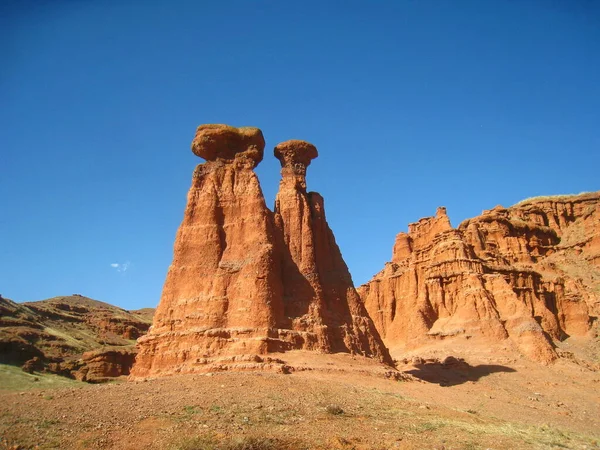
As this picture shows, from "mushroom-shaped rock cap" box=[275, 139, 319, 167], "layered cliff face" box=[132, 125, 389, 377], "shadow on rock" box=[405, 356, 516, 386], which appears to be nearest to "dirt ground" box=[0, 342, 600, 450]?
"layered cliff face" box=[132, 125, 389, 377]

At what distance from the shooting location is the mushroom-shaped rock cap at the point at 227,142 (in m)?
37.0

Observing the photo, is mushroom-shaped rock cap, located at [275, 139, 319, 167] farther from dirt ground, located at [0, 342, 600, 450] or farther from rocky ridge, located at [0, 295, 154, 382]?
rocky ridge, located at [0, 295, 154, 382]

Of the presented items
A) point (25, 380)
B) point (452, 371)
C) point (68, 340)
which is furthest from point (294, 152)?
point (68, 340)

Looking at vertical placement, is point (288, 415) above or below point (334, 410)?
below

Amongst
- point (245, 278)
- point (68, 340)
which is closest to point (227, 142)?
point (245, 278)

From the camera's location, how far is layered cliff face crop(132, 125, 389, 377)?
2975 centimetres

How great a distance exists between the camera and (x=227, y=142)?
37375 millimetres

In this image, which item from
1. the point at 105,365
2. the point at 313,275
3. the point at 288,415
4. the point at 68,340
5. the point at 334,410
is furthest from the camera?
the point at 68,340

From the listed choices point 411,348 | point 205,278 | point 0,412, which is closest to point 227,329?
point 205,278

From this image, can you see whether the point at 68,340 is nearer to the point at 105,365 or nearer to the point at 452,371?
the point at 105,365

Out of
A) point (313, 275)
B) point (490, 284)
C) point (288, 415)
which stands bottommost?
point (288, 415)

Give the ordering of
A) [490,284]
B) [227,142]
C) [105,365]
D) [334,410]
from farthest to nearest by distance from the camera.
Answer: [490,284]
[105,365]
[227,142]
[334,410]

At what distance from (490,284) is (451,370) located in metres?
16.9

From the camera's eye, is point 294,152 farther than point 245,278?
Yes
